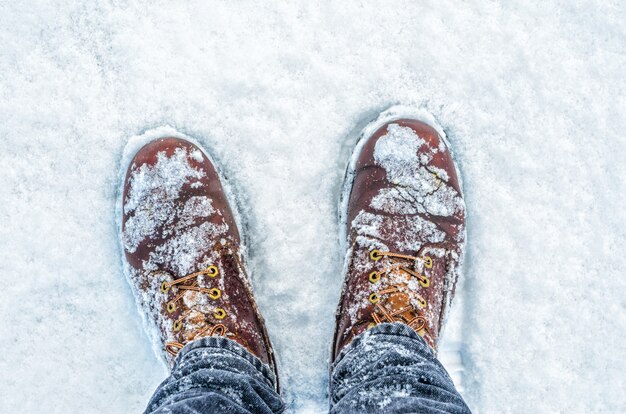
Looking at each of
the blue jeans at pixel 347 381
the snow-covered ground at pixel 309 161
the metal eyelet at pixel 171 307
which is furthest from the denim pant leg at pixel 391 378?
the metal eyelet at pixel 171 307

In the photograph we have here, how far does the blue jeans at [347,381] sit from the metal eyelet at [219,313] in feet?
0.30

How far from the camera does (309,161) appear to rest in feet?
3.94

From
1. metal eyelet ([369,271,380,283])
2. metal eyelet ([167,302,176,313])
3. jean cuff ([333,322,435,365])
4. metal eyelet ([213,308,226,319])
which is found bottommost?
jean cuff ([333,322,435,365])

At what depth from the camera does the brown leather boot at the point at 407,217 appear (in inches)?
45.2

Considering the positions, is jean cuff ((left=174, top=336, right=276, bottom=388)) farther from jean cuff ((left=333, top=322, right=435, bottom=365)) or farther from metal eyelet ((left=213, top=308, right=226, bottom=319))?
jean cuff ((left=333, top=322, right=435, bottom=365))

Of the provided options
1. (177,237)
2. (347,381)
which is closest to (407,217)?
(347,381)

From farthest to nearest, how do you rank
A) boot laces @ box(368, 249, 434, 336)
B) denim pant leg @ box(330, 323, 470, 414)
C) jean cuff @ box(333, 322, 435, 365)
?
boot laces @ box(368, 249, 434, 336)
jean cuff @ box(333, 322, 435, 365)
denim pant leg @ box(330, 323, 470, 414)

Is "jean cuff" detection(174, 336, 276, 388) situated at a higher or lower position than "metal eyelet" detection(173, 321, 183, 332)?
lower

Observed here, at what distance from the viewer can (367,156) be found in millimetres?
1182

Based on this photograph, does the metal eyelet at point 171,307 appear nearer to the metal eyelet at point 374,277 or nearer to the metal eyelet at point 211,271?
the metal eyelet at point 211,271

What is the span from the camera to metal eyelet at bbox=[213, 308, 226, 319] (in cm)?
113

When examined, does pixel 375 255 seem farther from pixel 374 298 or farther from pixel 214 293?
pixel 214 293

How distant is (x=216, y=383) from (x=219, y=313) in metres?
0.26

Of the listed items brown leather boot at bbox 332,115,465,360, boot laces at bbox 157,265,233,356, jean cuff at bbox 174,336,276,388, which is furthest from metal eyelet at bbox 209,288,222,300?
brown leather boot at bbox 332,115,465,360
